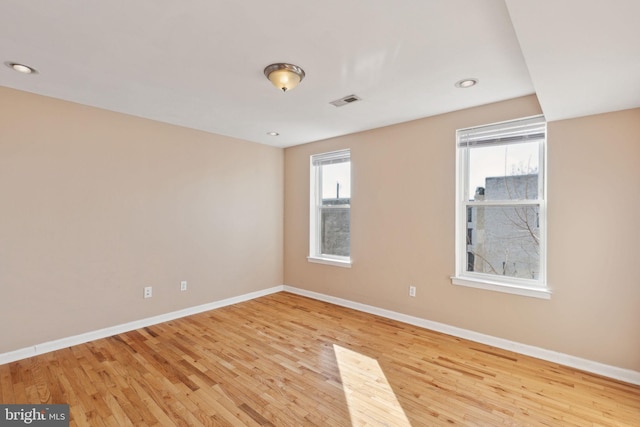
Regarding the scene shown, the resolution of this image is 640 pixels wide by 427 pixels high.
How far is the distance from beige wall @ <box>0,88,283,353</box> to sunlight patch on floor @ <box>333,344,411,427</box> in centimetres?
233

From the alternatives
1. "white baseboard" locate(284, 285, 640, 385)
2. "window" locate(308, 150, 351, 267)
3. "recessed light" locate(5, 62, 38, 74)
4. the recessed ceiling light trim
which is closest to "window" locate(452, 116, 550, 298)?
"white baseboard" locate(284, 285, 640, 385)

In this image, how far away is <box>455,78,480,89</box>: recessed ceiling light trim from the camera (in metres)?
2.51

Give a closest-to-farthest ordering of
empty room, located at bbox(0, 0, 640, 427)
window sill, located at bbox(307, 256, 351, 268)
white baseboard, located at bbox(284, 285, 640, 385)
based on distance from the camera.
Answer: empty room, located at bbox(0, 0, 640, 427) < white baseboard, located at bbox(284, 285, 640, 385) < window sill, located at bbox(307, 256, 351, 268)

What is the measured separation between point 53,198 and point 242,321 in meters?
2.29

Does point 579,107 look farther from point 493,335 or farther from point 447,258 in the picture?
point 493,335

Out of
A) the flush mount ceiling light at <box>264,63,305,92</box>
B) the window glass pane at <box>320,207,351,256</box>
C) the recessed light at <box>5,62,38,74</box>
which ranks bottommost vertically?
the window glass pane at <box>320,207,351,256</box>

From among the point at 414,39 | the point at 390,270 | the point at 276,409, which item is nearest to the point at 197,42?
the point at 414,39

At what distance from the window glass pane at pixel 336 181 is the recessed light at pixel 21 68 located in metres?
3.34

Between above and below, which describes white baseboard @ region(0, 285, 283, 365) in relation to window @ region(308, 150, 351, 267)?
below

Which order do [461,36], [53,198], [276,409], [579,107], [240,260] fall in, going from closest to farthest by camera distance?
[461,36] < [276,409] < [579,107] < [53,198] < [240,260]

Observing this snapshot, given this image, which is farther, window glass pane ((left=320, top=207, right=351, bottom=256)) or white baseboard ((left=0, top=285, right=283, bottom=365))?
window glass pane ((left=320, top=207, right=351, bottom=256))

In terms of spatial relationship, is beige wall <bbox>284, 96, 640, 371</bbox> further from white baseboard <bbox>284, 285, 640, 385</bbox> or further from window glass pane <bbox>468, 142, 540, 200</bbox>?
window glass pane <bbox>468, 142, 540, 200</bbox>

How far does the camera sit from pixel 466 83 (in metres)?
2.56

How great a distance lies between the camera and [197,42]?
197cm
